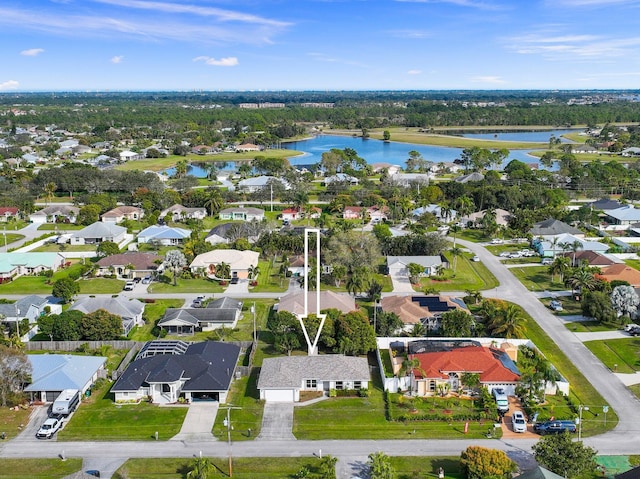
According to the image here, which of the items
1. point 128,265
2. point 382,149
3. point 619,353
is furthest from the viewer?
point 382,149

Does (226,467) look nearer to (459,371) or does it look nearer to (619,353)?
(459,371)

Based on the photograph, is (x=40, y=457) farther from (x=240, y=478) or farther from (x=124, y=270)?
(x=124, y=270)

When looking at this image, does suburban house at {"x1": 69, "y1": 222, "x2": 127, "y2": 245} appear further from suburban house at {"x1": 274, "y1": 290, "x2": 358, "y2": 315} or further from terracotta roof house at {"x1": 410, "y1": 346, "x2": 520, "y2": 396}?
terracotta roof house at {"x1": 410, "y1": 346, "x2": 520, "y2": 396}

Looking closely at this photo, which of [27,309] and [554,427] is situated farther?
[27,309]

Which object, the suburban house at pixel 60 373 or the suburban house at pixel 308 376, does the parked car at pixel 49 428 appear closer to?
the suburban house at pixel 60 373

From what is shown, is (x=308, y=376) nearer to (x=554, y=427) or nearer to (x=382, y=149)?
(x=554, y=427)

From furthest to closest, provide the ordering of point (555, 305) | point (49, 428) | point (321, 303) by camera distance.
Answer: point (555, 305) < point (321, 303) < point (49, 428)

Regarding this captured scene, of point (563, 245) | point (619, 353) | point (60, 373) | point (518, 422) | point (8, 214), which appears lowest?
point (619, 353)

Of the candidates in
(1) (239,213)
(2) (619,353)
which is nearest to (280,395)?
(2) (619,353)

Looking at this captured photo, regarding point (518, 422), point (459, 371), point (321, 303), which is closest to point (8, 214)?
point (321, 303)

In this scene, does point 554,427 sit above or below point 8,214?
below
